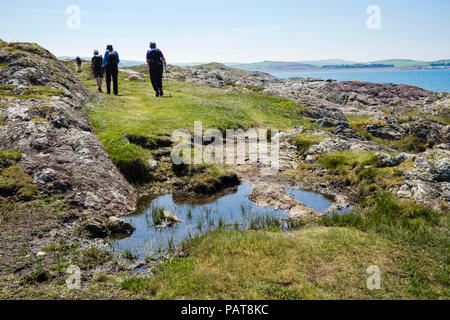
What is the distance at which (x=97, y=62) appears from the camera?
3372cm

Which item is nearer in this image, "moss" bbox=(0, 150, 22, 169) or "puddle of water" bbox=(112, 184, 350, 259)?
"puddle of water" bbox=(112, 184, 350, 259)

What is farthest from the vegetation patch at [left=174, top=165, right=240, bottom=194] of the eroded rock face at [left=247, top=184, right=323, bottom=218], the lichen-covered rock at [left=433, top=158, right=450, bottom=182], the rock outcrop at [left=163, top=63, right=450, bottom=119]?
the rock outcrop at [left=163, top=63, right=450, bottom=119]

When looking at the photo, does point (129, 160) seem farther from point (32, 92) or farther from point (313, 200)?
point (313, 200)

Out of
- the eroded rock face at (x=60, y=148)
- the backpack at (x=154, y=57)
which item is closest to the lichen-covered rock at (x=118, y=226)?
the eroded rock face at (x=60, y=148)

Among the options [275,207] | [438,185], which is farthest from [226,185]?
[438,185]

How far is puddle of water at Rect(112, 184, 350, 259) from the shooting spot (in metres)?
12.8

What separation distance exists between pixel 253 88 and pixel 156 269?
184 ft

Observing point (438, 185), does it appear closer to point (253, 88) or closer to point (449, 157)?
point (449, 157)

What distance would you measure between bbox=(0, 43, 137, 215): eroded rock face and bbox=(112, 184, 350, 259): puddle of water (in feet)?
6.22

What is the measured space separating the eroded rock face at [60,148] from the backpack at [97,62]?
10.2 metres

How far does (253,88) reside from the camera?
62.8 meters

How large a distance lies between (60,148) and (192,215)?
8652 millimetres

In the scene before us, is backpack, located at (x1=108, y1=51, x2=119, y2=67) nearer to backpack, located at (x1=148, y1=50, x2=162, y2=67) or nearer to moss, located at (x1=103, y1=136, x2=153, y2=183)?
backpack, located at (x1=148, y1=50, x2=162, y2=67)

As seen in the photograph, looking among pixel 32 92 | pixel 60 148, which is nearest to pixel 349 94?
pixel 32 92
